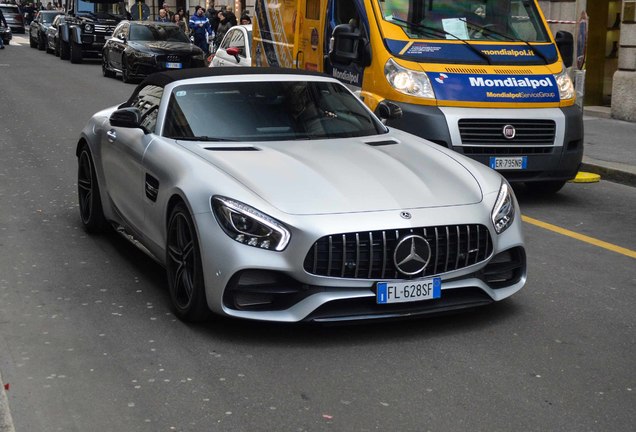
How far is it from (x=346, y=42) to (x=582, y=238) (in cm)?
343

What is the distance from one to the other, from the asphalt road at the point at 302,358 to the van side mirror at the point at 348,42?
3.41 m

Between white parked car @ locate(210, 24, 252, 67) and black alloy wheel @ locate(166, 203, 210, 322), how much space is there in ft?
38.3

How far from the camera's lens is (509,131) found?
1036 cm

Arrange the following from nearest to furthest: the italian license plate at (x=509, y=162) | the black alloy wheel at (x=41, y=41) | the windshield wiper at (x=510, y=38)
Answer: the italian license plate at (x=509, y=162), the windshield wiper at (x=510, y=38), the black alloy wheel at (x=41, y=41)

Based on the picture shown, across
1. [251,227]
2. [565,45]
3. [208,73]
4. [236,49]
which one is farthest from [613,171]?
[236,49]

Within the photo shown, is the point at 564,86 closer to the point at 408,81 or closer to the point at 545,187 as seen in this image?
the point at 545,187

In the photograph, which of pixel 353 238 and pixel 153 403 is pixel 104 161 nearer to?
pixel 353 238

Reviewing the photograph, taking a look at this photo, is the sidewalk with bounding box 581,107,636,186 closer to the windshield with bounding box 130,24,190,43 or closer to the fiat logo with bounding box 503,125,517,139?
the fiat logo with bounding box 503,125,517,139

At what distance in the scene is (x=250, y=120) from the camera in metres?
7.19

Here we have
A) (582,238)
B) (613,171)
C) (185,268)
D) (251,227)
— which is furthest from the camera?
(613,171)

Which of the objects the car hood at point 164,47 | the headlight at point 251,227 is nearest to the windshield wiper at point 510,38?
the headlight at point 251,227

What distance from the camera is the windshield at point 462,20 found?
10977mm

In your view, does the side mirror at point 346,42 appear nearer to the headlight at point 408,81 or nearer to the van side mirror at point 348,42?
the van side mirror at point 348,42

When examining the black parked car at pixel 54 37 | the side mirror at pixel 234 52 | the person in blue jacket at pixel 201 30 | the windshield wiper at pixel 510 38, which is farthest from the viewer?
the black parked car at pixel 54 37
